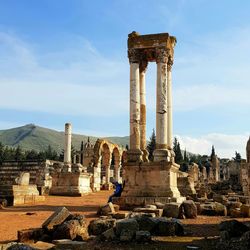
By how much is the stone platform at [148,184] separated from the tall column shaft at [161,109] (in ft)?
4.15

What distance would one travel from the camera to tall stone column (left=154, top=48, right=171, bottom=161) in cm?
1647

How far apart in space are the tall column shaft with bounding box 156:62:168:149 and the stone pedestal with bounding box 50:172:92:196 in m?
12.1

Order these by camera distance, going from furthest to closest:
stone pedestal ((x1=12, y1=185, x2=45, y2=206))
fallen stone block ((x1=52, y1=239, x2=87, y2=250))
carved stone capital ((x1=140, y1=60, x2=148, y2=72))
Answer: carved stone capital ((x1=140, y1=60, x2=148, y2=72))
stone pedestal ((x1=12, y1=185, x2=45, y2=206))
fallen stone block ((x1=52, y1=239, x2=87, y2=250))

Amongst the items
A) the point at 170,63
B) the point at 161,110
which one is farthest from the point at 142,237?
the point at 170,63

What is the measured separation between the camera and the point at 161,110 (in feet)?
56.1

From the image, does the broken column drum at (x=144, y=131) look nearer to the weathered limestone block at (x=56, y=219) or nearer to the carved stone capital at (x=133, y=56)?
the carved stone capital at (x=133, y=56)

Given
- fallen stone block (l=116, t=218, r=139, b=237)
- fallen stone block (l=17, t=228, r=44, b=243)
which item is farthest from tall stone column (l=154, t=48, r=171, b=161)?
fallen stone block (l=17, t=228, r=44, b=243)

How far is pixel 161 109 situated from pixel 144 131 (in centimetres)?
294

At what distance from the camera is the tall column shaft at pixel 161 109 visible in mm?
16922

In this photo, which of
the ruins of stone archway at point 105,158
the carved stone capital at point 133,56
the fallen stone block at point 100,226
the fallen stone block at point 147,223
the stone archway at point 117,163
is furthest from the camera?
the stone archway at point 117,163

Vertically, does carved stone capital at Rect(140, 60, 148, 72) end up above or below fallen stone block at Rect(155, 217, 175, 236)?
above

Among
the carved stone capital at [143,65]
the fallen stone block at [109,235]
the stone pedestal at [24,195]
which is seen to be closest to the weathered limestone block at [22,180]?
the stone pedestal at [24,195]

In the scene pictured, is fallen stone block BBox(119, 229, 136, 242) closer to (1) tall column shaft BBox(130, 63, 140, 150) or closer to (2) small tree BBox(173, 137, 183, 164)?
(1) tall column shaft BBox(130, 63, 140, 150)

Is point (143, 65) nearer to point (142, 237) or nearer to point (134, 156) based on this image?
point (134, 156)
